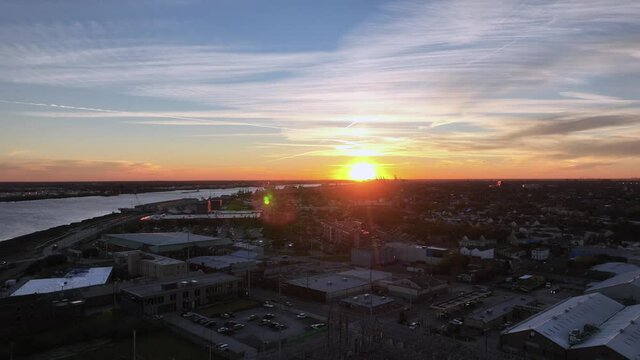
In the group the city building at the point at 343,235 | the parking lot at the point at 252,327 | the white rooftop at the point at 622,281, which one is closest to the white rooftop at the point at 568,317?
the white rooftop at the point at 622,281

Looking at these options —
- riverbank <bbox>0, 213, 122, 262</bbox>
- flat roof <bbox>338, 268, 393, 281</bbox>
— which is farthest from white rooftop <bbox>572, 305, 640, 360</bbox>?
riverbank <bbox>0, 213, 122, 262</bbox>

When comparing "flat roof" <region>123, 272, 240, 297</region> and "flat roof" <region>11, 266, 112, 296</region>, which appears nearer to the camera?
"flat roof" <region>123, 272, 240, 297</region>

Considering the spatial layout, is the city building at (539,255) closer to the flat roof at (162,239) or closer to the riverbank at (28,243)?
the flat roof at (162,239)

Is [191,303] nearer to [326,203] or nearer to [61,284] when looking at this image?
[61,284]

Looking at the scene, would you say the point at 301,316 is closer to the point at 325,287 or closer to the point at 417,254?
the point at 325,287

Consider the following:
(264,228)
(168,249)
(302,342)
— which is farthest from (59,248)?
(302,342)

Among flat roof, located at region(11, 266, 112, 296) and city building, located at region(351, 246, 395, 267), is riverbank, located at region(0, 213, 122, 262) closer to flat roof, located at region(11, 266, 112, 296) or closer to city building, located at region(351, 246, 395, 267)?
flat roof, located at region(11, 266, 112, 296)
